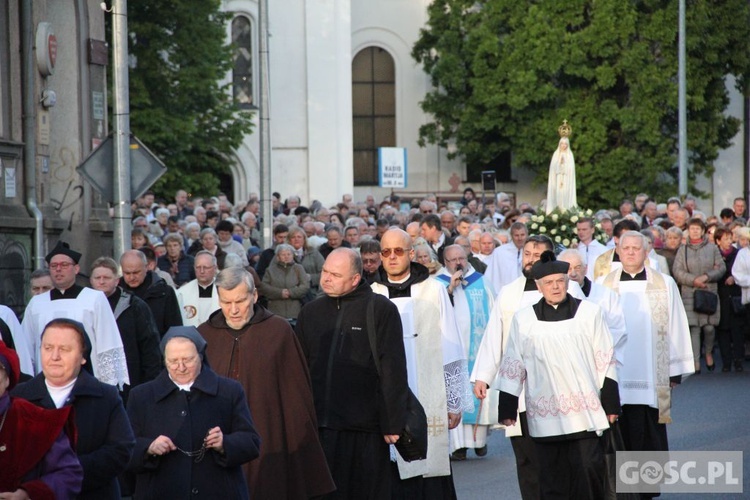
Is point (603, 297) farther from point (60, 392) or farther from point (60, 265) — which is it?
point (60, 392)

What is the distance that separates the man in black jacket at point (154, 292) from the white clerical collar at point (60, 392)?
587 centimetres

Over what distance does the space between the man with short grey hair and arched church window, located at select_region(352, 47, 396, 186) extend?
139ft

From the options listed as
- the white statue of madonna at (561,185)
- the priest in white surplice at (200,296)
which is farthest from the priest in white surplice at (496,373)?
the white statue of madonna at (561,185)

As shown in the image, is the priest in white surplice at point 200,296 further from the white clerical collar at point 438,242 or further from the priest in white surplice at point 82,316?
the white clerical collar at point 438,242

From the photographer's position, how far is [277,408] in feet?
27.5

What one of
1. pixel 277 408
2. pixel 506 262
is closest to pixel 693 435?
pixel 506 262

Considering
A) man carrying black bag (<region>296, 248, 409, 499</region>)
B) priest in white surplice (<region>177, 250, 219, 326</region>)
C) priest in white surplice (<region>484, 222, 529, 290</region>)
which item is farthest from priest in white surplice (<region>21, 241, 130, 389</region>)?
priest in white surplice (<region>484, 222, 529, 290</region>)

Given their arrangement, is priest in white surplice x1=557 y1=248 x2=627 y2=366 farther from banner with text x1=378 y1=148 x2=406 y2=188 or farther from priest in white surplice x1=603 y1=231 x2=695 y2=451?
banner with text x1=378 y1=148 x2=406 y2=188

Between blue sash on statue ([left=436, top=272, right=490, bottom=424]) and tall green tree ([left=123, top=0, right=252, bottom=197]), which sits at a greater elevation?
tall green tree ([left=123, top=0, right=252, bottom=197])

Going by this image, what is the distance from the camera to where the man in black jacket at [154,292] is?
12.9 m

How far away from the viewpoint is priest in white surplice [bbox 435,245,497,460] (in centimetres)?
1384

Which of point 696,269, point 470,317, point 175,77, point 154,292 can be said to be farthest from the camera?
point 175,77

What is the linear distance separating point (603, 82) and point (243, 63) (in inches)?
433

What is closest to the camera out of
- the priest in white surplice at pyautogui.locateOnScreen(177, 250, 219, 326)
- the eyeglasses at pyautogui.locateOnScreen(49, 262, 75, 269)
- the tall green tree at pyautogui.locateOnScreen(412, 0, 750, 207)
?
the eyeglasses at pyautogui.locateOnScreen(49, 262, 75, 269)
